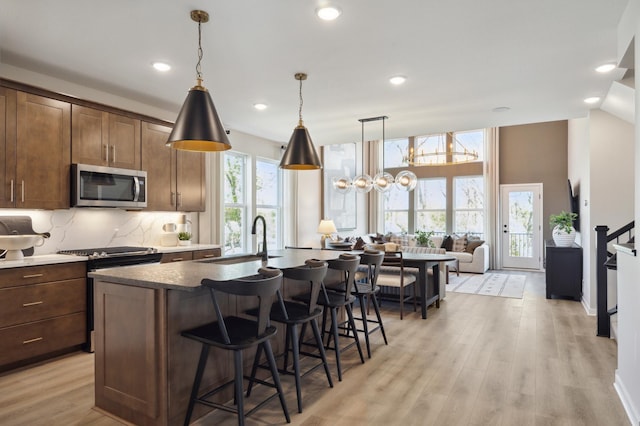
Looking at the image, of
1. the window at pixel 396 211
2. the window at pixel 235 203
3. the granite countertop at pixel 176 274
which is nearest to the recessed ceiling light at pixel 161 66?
the granite countertop at pixel 176 274

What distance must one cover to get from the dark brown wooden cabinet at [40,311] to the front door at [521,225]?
29.3ft

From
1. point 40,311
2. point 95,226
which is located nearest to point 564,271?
point 95,226

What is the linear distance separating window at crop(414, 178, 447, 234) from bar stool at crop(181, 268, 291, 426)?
845cm

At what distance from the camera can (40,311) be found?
3316 mm

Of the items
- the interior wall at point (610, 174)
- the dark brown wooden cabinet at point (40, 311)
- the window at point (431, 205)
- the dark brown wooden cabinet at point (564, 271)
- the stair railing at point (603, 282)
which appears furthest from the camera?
Answer: the window at point (431, 205)

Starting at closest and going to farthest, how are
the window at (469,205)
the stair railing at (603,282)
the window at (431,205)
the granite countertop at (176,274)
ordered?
the granite countertop at (176,274) → the stair railing at (603,282) → the window at (469,205) → the window at (431,205)

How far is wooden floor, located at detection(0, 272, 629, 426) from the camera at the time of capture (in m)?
2.47

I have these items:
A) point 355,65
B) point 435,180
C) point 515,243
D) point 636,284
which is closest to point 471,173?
point 435,180

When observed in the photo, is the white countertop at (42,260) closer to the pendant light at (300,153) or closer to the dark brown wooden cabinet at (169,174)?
the dark brown wooden cabinet at (169,174)

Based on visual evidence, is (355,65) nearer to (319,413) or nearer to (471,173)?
(319,413)

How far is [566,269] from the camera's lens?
19.5 feet

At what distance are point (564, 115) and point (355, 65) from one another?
3362 millimetres

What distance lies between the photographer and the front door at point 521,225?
9.26 meters

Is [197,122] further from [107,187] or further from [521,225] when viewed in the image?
[521,225]
